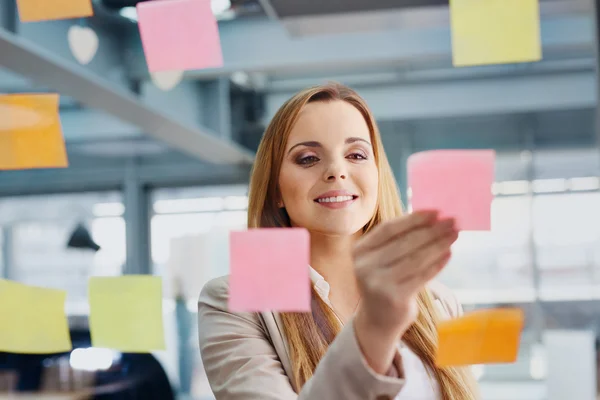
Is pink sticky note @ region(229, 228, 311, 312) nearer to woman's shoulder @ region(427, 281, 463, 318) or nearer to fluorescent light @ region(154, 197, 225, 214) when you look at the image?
woman's shoulder @ region(427, 281, 463, 318)

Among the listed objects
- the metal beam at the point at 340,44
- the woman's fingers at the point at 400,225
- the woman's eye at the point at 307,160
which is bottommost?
the woman's fingers at the point at 400,225

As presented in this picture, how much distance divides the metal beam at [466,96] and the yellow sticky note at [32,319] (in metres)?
4.16

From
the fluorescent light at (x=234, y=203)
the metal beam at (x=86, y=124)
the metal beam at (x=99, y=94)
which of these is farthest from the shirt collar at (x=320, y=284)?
the fluorescent light at (x=234, y=203)

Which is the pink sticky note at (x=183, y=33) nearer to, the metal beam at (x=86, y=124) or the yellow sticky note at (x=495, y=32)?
the yellow sticky note at (x=495, y=32)

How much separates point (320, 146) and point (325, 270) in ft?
0.55

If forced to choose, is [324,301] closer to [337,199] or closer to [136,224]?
[337,199]

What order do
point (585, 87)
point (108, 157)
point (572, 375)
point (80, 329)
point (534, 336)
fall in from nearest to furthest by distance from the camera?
point (572, 375), point (80, 329), point (585, 87), point (534, 336), point (108, 157)

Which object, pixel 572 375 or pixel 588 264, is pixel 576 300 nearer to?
pixel 588 264

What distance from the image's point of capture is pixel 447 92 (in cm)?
514

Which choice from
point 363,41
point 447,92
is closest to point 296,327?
point 363,41

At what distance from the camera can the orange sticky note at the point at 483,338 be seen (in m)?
0.65

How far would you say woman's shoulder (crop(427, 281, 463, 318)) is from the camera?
0.97m

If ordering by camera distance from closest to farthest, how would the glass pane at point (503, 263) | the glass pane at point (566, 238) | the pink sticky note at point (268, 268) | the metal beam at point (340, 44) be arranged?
the pink sticky note at point (268, 268), the metal beam at point (340, 44), the glass pane at point (566, 238), the glass pane at point (503, 263)

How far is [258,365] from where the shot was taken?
2.48 ft
